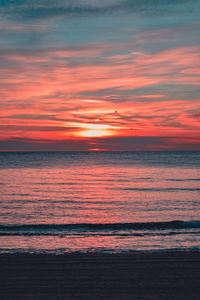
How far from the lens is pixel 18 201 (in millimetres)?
27078

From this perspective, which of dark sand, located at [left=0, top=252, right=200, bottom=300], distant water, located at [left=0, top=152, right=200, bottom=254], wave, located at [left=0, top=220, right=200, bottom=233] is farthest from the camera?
wave, located at [left=0, top=220, right=200, bottom=233]

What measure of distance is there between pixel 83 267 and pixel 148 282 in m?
2.27

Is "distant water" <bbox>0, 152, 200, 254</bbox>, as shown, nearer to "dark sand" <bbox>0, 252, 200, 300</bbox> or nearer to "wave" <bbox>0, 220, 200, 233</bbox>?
"wave" <bbox>0, 220, 200, 233</bbox>

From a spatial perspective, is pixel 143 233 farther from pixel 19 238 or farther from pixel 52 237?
pixel 19 238

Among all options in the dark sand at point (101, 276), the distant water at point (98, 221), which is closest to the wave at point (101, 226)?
the distant water at point (98, 221)

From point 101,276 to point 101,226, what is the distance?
9839 mm

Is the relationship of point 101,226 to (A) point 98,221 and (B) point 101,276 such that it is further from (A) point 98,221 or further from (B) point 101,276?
(B) point 101,276

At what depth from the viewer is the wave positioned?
17531 millimetres

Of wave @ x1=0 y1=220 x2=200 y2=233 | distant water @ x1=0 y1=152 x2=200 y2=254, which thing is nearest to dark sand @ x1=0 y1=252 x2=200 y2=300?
distant water @ x1=0 y1=152 x2=200 y2=254

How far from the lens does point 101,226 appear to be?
1838cm

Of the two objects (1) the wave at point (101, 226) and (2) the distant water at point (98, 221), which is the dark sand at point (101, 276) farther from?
(1) the wave at point (101, 226)

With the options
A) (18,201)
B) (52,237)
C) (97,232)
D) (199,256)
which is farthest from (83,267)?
(18,201)

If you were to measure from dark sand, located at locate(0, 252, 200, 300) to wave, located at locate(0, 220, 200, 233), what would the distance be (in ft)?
22.0

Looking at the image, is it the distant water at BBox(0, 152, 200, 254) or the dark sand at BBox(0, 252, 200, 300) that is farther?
the distant water at BBox(0, 152, 200, 254)
